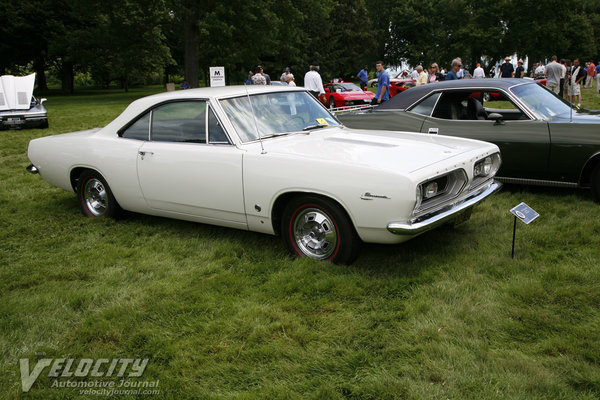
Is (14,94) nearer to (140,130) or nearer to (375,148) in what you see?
(140,130)

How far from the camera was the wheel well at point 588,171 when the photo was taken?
5.64 metres

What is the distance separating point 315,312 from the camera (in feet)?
11.8

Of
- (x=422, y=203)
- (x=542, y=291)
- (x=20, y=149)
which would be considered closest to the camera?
(x=542, y=291)

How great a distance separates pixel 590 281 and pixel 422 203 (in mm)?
1360

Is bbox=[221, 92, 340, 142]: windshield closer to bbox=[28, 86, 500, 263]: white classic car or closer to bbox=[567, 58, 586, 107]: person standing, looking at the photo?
bbox=[28, 86, 500, 263]: white classic car

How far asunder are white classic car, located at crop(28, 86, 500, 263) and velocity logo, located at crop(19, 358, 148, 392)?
173 centimetres

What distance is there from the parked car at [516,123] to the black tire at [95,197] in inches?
134

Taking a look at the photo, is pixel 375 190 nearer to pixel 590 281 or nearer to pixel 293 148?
pixel 293 148

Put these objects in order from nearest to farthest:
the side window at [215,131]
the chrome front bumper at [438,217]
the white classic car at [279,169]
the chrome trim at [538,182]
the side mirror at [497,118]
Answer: the chrome front bumper at [438,217]
the white classic car at [279,169]
the side window at [215,131]
the chrome trim at [538,182]
the side mirror at [497,118]

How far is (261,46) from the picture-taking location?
30047mm

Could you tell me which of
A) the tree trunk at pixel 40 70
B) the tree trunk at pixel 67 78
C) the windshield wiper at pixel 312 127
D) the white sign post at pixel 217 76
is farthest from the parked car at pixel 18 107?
the tree trunk at pixel 40 70

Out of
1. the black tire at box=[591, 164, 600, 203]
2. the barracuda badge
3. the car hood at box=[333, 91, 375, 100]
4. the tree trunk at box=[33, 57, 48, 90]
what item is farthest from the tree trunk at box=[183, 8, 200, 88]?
the barracuda badge

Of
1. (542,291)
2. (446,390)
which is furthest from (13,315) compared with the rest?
(542,291)

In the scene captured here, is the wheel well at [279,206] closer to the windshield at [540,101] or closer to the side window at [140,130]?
the side window at [140,130]
